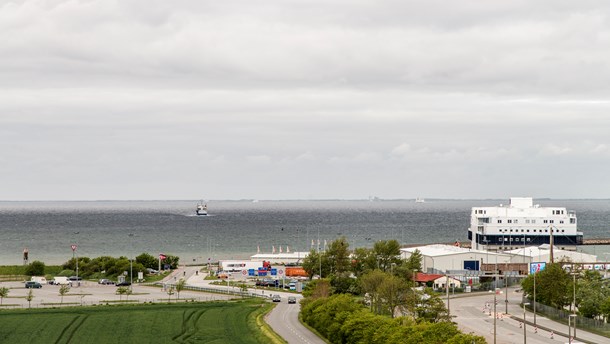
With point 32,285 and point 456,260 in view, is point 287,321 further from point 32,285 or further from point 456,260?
point 456,260

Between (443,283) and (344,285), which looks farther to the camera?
(443,283)

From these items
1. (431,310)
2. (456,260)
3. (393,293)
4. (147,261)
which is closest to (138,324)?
(393,293)

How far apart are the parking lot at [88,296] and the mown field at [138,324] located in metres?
7.22

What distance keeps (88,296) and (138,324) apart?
31507 mm

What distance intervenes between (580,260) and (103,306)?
8988 cm

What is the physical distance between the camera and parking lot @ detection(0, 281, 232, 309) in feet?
349

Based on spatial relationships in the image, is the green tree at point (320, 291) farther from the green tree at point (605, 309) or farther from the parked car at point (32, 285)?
the parked car at point (32, 285)

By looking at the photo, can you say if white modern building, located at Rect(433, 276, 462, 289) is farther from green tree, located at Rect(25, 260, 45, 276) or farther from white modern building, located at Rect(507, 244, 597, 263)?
green tree, located at Rect(25, 260, 45, 276)

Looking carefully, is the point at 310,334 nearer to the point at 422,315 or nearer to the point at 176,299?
the point at 422,315

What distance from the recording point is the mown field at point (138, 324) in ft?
254

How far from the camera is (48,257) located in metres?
193

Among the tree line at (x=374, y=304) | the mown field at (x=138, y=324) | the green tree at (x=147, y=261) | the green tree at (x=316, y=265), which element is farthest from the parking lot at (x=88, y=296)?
the green tree at (x=147, y=261)

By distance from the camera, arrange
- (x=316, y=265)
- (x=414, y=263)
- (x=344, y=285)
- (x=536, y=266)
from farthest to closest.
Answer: (x=536, y=266) → (x=316, y=265) → (x=414, y=263) → (x=344, y=285)

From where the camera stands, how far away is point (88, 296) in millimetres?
114875
